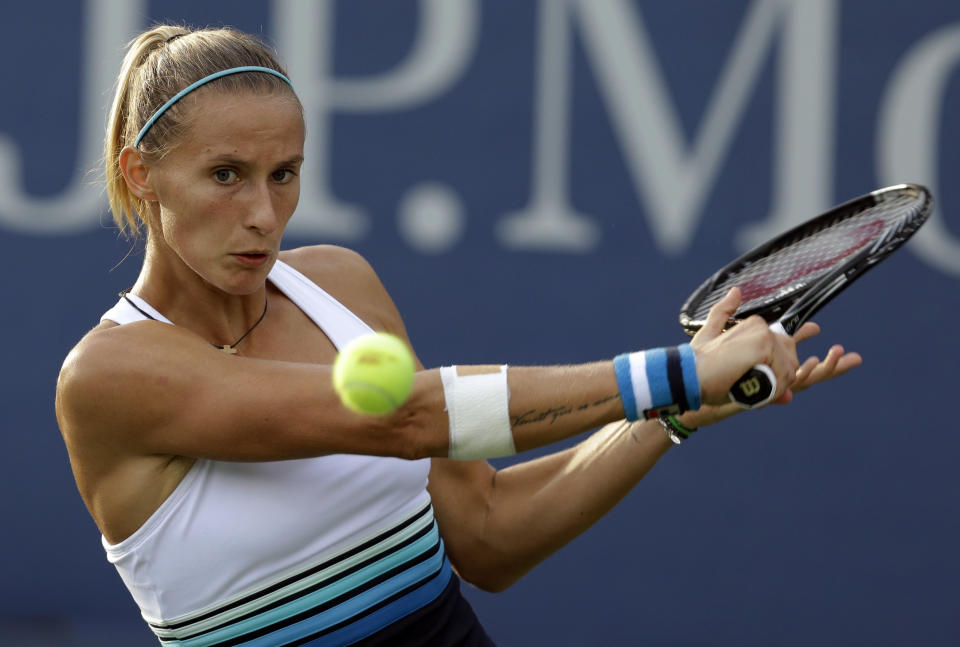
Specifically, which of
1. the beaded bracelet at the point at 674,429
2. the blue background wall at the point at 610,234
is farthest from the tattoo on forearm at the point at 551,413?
the blue background wall at the point at 610,234

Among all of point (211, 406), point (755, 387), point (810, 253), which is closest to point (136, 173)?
point (211, 406)

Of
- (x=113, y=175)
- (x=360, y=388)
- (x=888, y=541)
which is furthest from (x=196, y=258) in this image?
(x=888, y=541)

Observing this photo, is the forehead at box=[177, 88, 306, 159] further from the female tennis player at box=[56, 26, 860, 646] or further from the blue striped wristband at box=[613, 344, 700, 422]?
the blue striped wristband at box=[613, 344, 700, 422]

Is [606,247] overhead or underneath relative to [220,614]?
overhead

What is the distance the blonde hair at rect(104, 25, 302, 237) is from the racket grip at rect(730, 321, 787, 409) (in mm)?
774

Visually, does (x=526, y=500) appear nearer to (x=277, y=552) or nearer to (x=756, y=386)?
(x=277, y=552)

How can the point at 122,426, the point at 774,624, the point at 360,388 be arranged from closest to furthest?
the point at 360,388, the point at 122,426, the point at 774,624

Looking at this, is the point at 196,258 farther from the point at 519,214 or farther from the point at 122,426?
the point at 519,214

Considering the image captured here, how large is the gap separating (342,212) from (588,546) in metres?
1.37

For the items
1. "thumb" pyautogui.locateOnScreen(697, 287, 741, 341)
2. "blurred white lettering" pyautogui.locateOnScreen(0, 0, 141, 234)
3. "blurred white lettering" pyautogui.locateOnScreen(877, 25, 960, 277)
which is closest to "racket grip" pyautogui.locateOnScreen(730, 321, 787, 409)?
"thumb" pyautogui.locateOnScreen(697, 287, 741, 341)

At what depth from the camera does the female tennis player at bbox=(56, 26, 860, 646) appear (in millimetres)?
1678

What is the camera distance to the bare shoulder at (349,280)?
2.10 metres

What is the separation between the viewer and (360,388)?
5.13 feet

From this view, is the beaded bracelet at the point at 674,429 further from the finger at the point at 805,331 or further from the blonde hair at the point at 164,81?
the blonde hair at the point at 164,81
